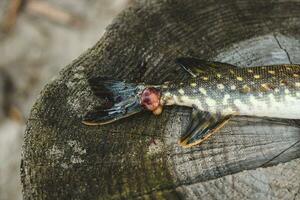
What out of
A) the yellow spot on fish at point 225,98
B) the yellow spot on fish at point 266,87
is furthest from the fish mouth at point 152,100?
the yellow spot on fish at point 266,87

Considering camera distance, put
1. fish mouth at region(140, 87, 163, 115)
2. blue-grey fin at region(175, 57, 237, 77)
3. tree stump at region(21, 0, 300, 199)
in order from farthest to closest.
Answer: blue-grey fin at region(175, 57, 237, 77)
fish mouth at region(140, 87, 163, 115)
tree stump at region(21, 0, 300, 199)

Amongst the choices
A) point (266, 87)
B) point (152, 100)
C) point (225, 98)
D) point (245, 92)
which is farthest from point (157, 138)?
point (266, 87)

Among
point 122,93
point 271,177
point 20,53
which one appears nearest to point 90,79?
point 122,93

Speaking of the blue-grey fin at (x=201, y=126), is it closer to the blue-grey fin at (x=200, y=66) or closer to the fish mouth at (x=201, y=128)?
the fish mouth at (x=201, y=128)

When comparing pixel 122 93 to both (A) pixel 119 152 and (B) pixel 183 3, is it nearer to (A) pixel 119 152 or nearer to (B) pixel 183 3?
(A) pixel 119 152

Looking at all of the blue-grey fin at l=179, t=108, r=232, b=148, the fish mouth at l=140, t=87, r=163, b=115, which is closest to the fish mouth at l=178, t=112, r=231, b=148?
the blue-grey fin at l=179, t=108, r=232, b=148

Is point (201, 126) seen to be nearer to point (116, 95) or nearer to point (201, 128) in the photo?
point (201, 128)

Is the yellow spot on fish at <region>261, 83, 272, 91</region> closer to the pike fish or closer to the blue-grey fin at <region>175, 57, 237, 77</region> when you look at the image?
the pike fish
